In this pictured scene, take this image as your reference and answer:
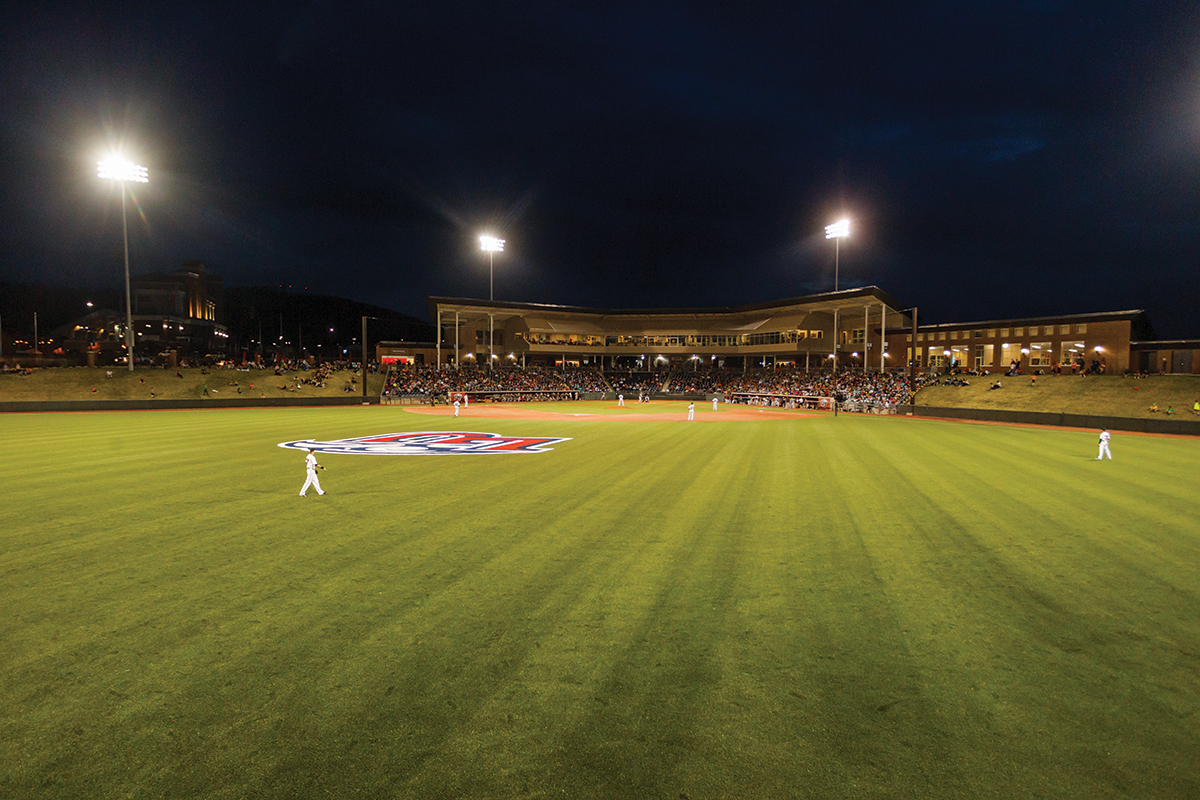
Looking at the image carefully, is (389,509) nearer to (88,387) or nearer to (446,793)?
(446,793)

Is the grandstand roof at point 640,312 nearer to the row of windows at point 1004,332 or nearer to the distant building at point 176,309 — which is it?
the row of windows at point 1004,332

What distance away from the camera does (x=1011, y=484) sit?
12.7 meters

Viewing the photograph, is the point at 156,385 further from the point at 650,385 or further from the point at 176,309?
the point at 176,309

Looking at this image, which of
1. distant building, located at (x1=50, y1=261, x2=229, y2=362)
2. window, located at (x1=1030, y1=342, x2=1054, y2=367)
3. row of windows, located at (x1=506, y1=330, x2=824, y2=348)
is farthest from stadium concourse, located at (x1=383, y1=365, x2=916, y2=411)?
distant building, located at (x1=50, y1=261, x2=229, y2=362)

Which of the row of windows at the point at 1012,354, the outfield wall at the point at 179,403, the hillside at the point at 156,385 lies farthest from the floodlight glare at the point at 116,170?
the row of windows at the point at 1012,354

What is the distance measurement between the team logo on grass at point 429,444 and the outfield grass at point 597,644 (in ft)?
20.5

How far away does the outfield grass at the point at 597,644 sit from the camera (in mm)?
3453

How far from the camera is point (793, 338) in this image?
61.2m

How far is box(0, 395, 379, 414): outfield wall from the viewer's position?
3588 cm

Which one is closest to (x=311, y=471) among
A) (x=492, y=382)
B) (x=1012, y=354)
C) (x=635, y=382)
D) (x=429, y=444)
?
(x=429, y=444)

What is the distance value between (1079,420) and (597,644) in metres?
35.3

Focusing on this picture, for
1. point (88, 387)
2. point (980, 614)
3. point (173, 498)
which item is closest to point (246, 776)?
point (980, 614)

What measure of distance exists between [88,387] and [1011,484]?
2272 inches

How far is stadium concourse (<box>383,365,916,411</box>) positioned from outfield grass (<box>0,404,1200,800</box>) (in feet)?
117
